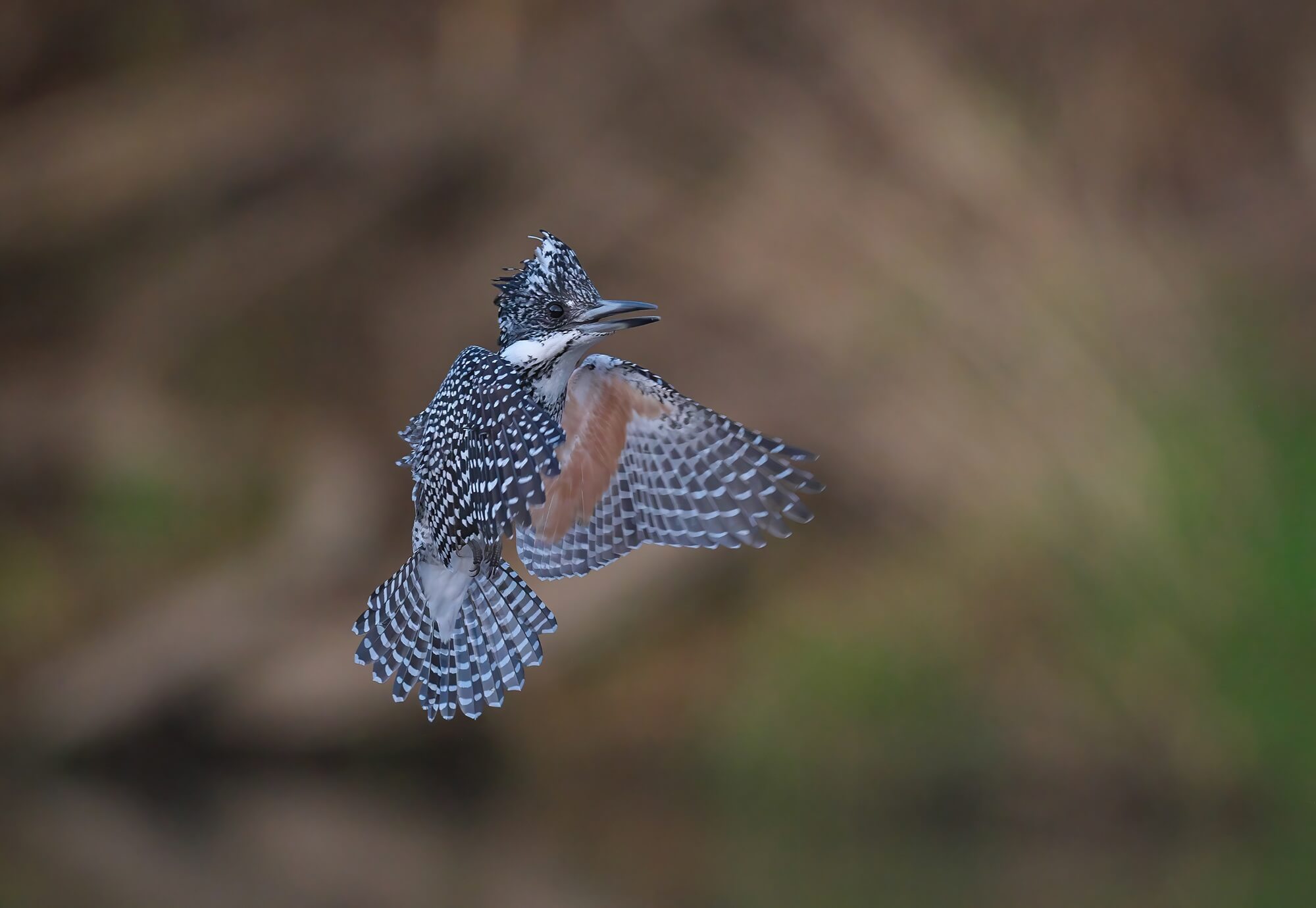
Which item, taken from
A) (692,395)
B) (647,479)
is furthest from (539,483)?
(692,395)

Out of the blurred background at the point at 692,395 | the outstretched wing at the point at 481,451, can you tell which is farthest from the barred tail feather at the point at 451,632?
the blurred background at the point at 692,395

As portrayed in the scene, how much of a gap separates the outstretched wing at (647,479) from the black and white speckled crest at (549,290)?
0.25m

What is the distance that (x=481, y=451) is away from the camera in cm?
257

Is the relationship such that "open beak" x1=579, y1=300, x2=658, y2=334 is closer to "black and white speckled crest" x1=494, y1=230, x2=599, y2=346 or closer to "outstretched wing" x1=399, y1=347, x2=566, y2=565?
"black and white speckled crest" x1=494, y1=230, x2=599, y2=346

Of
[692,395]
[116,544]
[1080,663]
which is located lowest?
[1080,663]

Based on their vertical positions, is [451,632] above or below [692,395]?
below

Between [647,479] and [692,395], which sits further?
[692,395]

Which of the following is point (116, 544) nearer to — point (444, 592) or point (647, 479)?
point (444, 592)

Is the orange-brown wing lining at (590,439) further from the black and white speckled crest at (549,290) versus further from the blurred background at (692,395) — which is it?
the blurred background at (692,395)

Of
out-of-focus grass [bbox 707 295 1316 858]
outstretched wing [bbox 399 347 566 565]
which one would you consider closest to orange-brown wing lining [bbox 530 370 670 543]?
outstretched wing [bbox 399 347 566 565]

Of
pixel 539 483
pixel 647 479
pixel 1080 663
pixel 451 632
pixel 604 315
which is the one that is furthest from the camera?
pixel 1080 663

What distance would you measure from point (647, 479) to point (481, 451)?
0.50 metres

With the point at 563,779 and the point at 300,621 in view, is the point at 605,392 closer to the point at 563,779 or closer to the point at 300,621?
the point at 300,621

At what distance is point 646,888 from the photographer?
8203 millimetres
